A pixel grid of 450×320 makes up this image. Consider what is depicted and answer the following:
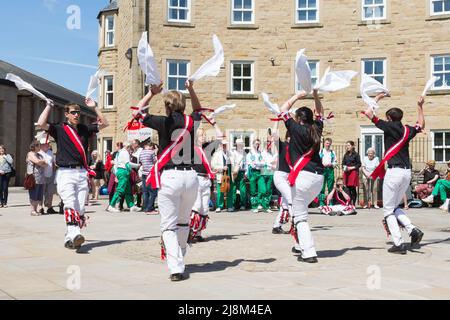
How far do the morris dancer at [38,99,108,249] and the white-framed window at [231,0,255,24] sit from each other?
19.0m

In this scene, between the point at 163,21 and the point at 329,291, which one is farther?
the point at 163,21

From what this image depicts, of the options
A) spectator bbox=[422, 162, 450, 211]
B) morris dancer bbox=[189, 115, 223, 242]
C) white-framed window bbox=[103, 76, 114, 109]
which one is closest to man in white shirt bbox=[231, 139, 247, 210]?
spectator bbox=[422, 162, 450, 211]

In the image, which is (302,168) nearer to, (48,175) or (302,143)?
(302,143)

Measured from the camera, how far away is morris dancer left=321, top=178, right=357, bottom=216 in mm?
15883

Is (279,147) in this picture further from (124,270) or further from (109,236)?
(124,270)

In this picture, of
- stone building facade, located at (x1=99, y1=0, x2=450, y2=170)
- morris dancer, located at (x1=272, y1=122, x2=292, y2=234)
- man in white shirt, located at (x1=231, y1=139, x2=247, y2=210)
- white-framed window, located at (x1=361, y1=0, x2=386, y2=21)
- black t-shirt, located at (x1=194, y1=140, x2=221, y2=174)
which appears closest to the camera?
black t-shirt, located at (x1=194, y1=140, x2=221, y2=174)

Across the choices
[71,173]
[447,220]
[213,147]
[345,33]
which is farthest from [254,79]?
[71,173]

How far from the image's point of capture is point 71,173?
861cm

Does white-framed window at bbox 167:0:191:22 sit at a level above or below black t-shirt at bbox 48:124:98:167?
above

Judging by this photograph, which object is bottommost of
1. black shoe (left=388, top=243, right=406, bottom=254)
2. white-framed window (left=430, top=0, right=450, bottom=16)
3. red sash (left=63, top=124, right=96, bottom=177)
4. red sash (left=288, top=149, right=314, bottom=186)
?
black shoe (left=388, top=243, right=406, bottom=254)

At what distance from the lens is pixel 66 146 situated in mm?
8688

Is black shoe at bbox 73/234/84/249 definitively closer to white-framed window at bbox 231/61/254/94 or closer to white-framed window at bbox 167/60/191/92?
white-framed window at bbox 167/60/191/92

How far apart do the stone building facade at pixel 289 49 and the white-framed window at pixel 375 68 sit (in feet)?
0.14
